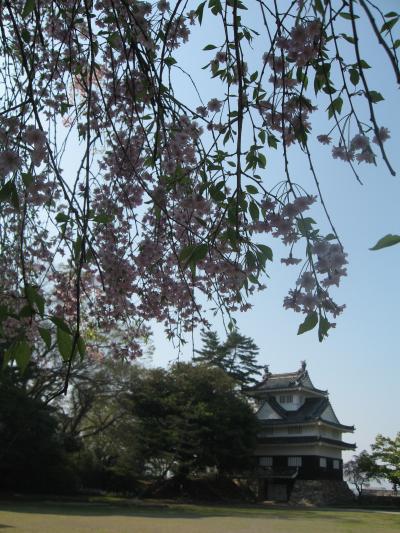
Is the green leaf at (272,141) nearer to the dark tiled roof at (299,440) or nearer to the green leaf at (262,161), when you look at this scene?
the green leaf at (262,161)

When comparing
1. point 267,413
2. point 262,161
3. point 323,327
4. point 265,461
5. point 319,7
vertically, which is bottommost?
point 265,461

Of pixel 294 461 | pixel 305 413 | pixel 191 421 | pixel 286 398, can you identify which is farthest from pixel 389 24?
pixel 286 398

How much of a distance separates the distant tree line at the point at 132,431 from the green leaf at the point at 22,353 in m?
14.6

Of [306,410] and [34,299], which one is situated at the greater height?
[306,410]

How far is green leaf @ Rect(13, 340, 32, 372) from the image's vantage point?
1.35m

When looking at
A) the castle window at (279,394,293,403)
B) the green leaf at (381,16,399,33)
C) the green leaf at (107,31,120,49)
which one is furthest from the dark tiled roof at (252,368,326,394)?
the green leaf at (381,16,399,33)

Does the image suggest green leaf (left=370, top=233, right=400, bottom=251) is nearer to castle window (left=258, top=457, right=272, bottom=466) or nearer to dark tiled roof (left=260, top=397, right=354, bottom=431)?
dark tiled roof (left=260, top=397, right=354, bottom=431)

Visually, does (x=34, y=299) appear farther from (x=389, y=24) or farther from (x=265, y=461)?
(x=265, y=461)

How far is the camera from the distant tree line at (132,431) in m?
16.2

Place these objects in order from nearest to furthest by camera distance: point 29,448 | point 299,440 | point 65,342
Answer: point 65,342 → point 29,448 → point 299,440

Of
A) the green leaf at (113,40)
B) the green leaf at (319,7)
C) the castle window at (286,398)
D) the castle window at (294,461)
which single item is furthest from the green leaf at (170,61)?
the castle window at (286,398)

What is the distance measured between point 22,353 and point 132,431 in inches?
696

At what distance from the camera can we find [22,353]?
1.36 metres

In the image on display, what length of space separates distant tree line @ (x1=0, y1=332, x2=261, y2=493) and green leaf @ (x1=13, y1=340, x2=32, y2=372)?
48.0ft
